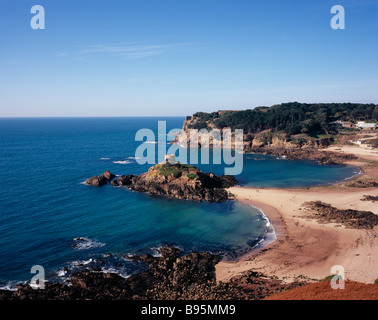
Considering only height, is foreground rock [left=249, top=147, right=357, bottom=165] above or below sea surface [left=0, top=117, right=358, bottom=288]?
above

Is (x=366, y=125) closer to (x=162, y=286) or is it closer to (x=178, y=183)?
(x=178, y=183)

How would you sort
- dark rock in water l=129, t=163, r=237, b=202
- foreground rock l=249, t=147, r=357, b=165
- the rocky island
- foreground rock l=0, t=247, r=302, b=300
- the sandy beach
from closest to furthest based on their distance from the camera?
1. foreground rock l=0, t=247, r=302, b=300
2. the sandy beach
3. dark rock in water l=129, t=163, r=237, b=202
4. the rocky island
5. foreground rock l=249, t=147, r=357, b=165

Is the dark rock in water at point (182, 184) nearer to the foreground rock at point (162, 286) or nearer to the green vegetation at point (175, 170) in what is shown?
the green vegetation at point (175, 170)

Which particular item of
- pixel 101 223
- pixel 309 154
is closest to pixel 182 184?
pixel 101 223

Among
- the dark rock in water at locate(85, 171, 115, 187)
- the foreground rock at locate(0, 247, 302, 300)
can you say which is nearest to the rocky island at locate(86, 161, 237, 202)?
the dark rock in water at locate(85, 171, 115, 187)

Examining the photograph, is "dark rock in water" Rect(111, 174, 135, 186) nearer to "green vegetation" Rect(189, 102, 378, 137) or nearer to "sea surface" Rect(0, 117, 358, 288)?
"sea surface" Rect(0, 117, 358, 288)

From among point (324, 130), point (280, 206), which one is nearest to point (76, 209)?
point (280, 206)
